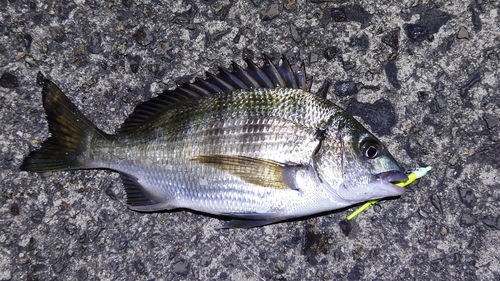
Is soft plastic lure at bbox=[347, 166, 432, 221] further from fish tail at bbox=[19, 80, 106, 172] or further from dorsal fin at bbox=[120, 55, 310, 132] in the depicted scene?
fish tail at bbox=[19, 80, 106, 172]

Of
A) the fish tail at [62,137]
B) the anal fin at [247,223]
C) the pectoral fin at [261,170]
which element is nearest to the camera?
the pectoral fin at [261,170]

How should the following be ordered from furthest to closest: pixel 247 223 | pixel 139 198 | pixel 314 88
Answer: pixel 314 88 → pixel 139 198 → pixel 247 223

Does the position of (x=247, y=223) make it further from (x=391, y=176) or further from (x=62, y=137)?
(x=62, y=137)

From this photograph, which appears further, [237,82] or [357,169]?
[237,82]

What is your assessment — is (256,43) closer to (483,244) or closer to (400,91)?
(400,91)

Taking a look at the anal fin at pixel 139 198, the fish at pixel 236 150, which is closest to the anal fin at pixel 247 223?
the fish at pixel 236 150

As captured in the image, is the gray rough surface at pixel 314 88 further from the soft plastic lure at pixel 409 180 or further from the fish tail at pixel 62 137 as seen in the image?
the fish tail at pixel 62 137

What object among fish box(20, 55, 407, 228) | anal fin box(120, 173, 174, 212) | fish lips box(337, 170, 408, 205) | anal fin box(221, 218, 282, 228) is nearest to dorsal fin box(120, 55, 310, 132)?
fish box(20, 55, 407, 228)

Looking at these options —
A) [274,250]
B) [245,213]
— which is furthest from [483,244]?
[245,213]

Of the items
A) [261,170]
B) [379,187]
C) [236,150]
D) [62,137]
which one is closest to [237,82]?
[236,150]
